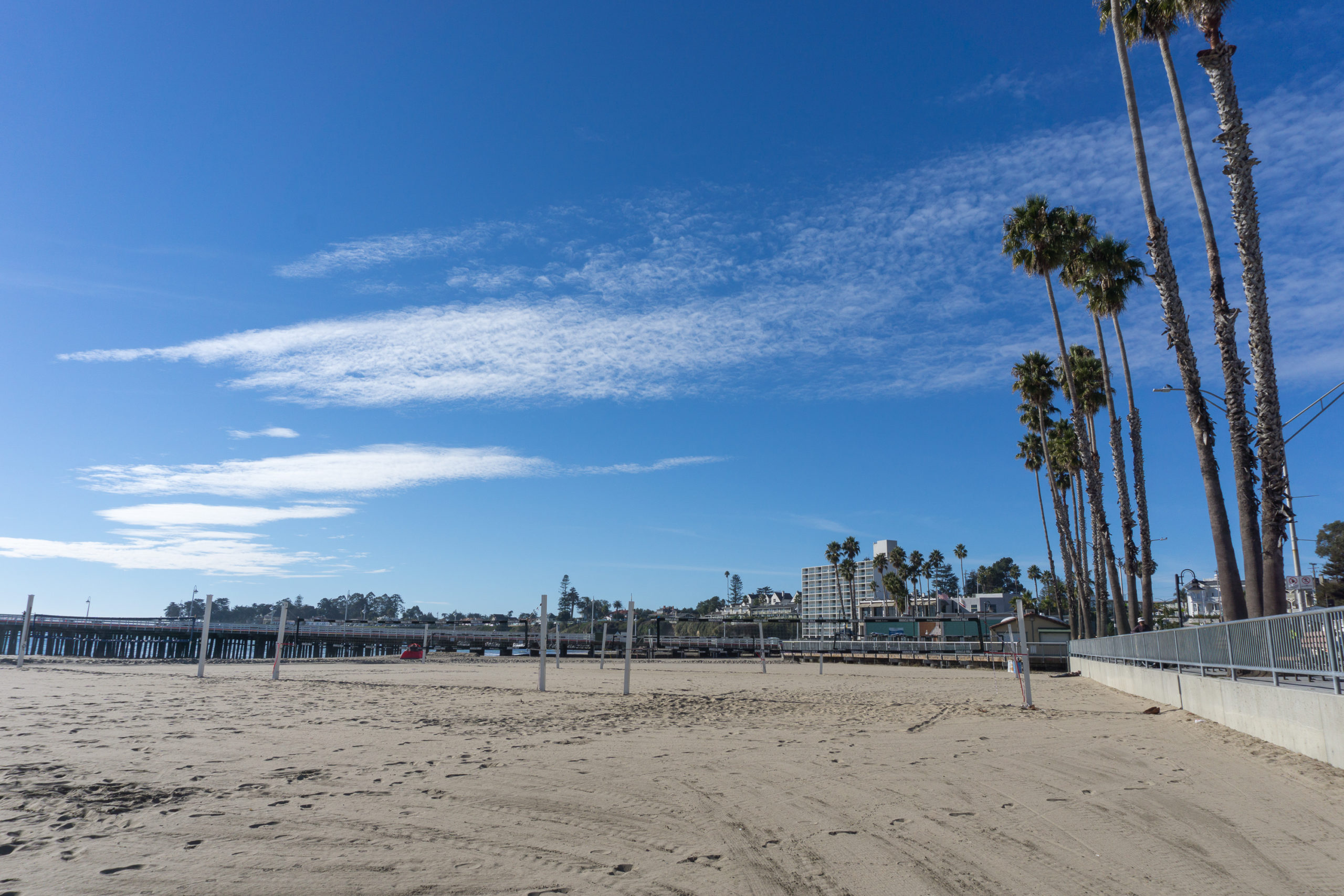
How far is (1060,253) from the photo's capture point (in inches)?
1320

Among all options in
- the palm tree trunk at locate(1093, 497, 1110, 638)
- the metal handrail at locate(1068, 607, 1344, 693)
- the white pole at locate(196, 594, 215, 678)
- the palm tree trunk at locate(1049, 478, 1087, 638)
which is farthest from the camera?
the palm tree trunk at locate(1049, 478, 1087, 638)

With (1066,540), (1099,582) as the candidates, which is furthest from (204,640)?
(1066,540)

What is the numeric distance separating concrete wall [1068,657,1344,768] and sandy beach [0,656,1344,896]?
29 centimetres

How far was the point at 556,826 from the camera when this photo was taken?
5906 mm

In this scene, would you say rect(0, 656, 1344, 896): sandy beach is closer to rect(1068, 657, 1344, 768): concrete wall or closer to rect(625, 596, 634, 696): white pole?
rect(1068, 657, 1344, 768): concrete wall

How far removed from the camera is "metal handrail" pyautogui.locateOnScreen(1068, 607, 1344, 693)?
839cm

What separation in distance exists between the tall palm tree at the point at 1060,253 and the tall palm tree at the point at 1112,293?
103cm

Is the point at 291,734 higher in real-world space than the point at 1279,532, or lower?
lower

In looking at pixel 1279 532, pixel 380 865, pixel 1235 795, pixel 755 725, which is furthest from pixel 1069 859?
pixel 1279 532

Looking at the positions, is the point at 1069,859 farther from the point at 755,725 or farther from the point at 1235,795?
the point at 755,725

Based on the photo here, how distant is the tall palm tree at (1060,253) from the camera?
33.5 m

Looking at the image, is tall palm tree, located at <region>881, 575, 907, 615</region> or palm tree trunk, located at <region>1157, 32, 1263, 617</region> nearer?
palm tree trunk, located at <region>1157, 32, 1263, 617</region>

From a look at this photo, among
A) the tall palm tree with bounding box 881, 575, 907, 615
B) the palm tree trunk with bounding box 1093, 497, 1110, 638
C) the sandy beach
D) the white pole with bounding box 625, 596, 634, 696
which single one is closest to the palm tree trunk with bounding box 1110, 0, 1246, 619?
the sandy beach

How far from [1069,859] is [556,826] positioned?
3.77 m
